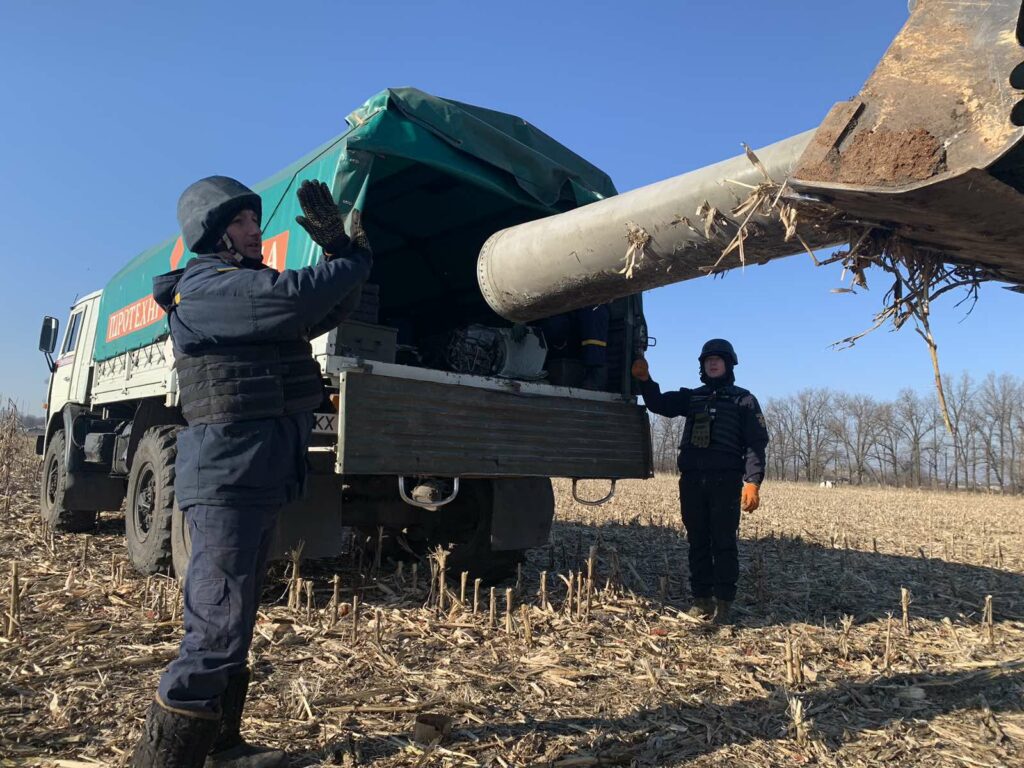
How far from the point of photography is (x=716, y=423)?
5168 millimetres

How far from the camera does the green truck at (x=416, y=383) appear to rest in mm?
4184

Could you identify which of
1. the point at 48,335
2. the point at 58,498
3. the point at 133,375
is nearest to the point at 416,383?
the point at 133,375

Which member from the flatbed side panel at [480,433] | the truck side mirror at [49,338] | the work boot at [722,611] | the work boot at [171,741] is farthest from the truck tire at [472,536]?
the truck side mirror at [49,338]

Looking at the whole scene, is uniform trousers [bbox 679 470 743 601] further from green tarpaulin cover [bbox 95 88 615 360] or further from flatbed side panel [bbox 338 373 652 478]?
green tarpaulin cover [bbox 95 88 615 360]

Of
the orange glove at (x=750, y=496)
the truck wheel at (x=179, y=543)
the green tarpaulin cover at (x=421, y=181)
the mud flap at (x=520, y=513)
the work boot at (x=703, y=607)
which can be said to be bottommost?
the work boot at (x=703, y=607)

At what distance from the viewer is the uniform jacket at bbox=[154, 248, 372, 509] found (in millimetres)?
2443

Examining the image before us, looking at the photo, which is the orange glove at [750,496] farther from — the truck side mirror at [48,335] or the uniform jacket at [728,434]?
the truck side mirror at [48,335]

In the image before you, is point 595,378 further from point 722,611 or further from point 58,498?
point 58,498

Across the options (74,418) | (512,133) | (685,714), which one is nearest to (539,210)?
(512,133)

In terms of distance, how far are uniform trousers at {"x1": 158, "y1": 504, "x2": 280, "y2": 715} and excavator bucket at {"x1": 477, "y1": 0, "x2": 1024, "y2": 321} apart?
2.28m

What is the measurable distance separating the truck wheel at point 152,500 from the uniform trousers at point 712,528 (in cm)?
360

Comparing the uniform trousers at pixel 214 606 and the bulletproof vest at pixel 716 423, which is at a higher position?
the bulletproof vest at pixel 716 423

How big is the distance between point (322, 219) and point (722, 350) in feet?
11.7

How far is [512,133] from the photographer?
5152 millimetres
